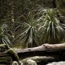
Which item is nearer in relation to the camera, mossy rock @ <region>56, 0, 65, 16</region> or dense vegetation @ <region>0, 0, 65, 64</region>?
dense vegetation @ <region>0, 0, 65, 64</region>

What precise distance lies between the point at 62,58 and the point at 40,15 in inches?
112

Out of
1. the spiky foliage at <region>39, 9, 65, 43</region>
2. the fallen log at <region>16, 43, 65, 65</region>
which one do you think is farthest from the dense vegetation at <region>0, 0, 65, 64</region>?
the fallen log at <region>16, 43, 65, 65</region>

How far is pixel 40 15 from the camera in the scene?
27.3 ft

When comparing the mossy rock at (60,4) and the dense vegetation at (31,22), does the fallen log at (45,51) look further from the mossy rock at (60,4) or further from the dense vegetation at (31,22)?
the mossy rock at (60,4)

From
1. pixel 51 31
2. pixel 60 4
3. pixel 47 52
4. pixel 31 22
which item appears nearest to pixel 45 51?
pixel 47 52

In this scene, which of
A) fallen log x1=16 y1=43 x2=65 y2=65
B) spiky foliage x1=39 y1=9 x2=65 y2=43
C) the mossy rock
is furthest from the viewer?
the mossy rock

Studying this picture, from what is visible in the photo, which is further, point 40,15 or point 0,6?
point 0,6

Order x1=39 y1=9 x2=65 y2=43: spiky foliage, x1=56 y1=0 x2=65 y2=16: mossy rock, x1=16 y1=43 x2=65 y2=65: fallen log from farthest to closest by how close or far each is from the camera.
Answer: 1. x1=56 y1=0 x2=65 y2=16: mossy rock
2. x1=39 y1=9 x2=65 y2=43: spiky foliage
3. x1=16 y1=43 x2=65 y2=65: fallen log

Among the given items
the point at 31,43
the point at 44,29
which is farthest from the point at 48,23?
the point at 31,43

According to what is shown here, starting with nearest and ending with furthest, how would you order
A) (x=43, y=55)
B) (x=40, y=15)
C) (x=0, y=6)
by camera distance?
(x=43, y=55) < (x=40, y=15) < (x=0, y=6)

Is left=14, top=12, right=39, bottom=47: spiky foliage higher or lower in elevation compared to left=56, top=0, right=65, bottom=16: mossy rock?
lower

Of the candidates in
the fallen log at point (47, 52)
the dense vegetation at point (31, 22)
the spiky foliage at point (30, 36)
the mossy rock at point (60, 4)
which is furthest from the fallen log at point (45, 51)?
the mossy rock at point (60, 4)

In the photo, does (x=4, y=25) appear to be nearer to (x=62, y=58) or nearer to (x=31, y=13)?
(x=31, y=13)

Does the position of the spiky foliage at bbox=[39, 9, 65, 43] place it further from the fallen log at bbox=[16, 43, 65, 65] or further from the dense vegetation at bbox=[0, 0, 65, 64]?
the fallen log at bbox=[16, 43, 65, 65]
